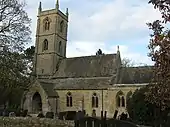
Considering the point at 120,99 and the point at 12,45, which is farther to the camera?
the point at 120,99

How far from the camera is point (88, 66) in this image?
49562 mm

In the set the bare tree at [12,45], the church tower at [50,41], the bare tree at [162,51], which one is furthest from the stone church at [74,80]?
the bare tree at [162,51]

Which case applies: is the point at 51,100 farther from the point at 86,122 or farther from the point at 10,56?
the point at 86,122

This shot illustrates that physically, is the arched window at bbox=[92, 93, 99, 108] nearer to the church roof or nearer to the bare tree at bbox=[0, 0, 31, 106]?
the church roof

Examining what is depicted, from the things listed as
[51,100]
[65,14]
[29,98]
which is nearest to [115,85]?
[51,100]


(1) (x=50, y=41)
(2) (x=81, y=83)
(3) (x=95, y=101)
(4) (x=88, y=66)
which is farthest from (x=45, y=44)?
(3) (x=95, y=101)

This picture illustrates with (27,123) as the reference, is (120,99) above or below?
above

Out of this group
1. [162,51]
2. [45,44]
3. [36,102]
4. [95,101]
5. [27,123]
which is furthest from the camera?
[45,44]

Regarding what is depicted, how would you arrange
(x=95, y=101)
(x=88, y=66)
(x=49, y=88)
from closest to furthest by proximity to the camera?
(x=95, y=101), (x=49, y=88), (x=88, y=66)

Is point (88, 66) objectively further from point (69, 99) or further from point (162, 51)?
point (162, 51)

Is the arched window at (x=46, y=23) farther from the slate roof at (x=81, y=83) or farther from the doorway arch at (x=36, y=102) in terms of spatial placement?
the doorway arch at (x=36, y=102)

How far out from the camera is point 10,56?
22953 mm

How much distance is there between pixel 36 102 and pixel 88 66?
10.2 m

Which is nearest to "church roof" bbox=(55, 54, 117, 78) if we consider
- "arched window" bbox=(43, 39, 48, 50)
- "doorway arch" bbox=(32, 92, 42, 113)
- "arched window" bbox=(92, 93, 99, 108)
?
"arched window" bbox=(92, 93, 99, 108)
